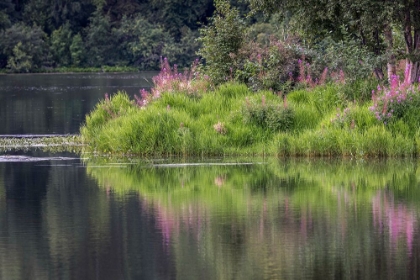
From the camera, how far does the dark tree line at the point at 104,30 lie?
99.9 metres

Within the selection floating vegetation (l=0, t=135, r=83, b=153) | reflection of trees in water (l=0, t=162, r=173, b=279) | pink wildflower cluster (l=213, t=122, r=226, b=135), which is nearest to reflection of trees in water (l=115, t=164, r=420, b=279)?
→ reflection of trees in water (l=0, t=162, r=173, b=279)

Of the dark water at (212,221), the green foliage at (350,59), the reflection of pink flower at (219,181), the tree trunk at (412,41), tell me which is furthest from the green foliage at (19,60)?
the reflection of pink flower at (219,181)

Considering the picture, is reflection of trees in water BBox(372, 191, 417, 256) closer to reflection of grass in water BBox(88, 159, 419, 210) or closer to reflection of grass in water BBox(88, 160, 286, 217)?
reflection of grass in water BBox(88, 159, 419, 210)

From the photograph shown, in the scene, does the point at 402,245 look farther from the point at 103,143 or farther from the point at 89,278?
the point at 103,143

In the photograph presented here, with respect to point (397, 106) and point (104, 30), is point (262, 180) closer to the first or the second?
point (397, 106)

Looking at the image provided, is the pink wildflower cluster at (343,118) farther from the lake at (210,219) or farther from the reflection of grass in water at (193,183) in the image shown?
the reflection of grass in water at (193,183)

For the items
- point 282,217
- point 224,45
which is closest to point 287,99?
point 224,45

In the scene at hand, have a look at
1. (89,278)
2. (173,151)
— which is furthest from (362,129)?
(89,278)

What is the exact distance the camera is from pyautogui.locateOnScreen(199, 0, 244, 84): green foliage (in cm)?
2580

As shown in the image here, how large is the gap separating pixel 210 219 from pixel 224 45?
500 inches

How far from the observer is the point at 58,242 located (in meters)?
12.6

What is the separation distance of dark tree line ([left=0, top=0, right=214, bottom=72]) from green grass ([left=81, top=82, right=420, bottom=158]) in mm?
73723

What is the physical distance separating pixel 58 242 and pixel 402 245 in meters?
4.15

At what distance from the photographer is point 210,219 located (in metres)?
13.9
